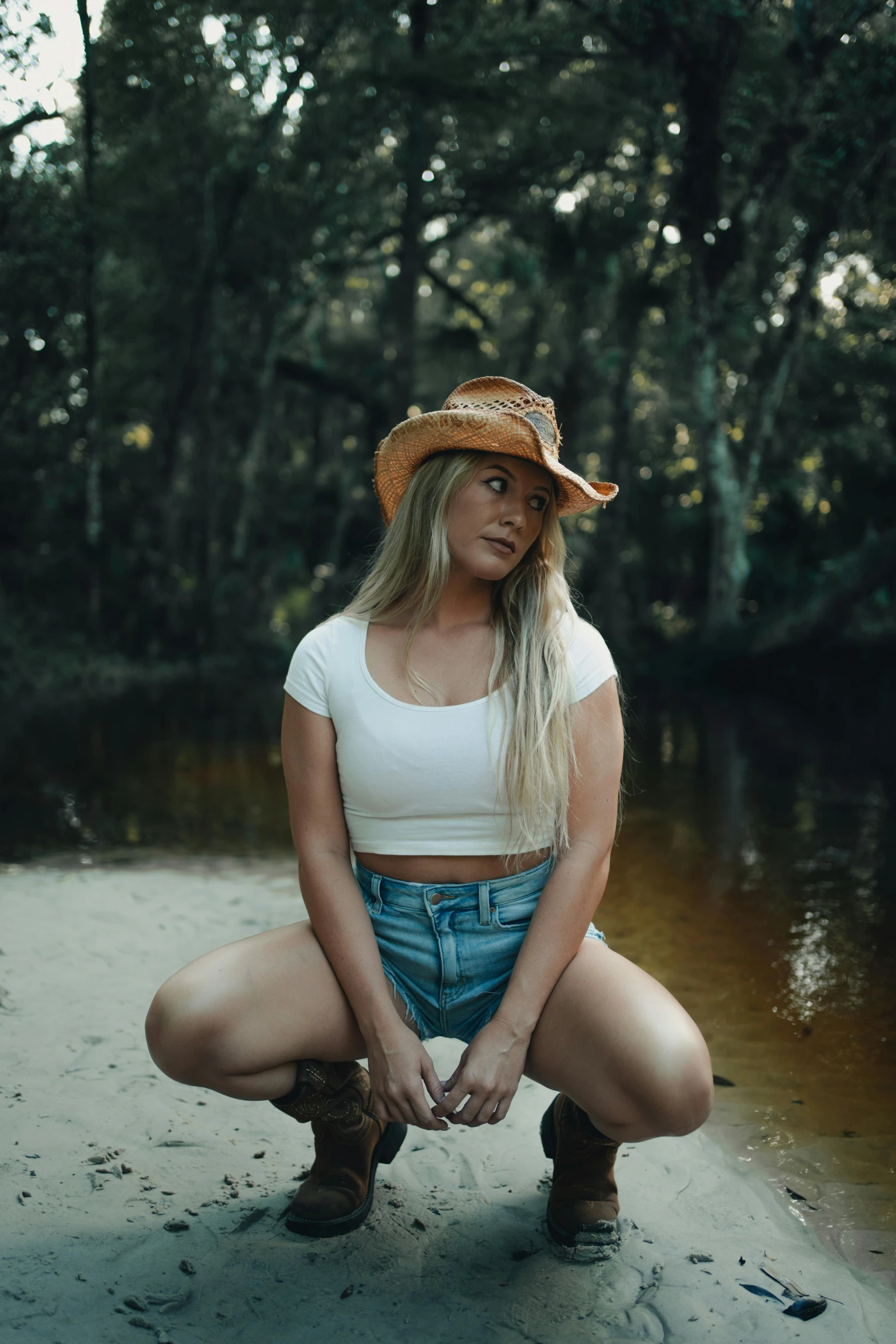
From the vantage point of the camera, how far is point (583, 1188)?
1990 mm

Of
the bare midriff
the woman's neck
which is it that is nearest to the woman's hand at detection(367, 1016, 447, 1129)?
the bare midriff

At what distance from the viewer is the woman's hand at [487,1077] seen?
1.81m

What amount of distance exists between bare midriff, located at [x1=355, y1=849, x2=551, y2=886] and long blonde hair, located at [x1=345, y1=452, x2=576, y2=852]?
0.05m

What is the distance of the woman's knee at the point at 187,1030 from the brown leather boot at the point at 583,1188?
69 cm

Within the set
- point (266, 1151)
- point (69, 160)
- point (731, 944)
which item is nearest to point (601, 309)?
point (69, 160)

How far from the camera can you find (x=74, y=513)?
49.8 feet

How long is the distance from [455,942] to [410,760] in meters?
0.36

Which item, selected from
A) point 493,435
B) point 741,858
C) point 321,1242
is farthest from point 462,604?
point 741,858

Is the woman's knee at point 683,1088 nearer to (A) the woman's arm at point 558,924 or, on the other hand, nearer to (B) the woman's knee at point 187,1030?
(A) the woman's arm at point 558,924

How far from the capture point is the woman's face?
6.99 feet

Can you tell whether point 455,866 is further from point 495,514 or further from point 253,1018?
point 495,514

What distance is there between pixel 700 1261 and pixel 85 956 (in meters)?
2.20

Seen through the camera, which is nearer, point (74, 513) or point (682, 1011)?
point (682, 1011)

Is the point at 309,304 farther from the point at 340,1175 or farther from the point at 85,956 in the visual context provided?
the point at 340,1175
